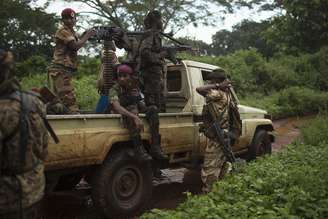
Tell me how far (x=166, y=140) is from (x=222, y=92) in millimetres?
1035

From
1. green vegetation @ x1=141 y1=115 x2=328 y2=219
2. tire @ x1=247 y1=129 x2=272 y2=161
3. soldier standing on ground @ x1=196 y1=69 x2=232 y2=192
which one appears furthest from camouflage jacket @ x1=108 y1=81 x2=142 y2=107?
tire @ x1=247 y1=129 x2=272 y2=161

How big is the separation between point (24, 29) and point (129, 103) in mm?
17813

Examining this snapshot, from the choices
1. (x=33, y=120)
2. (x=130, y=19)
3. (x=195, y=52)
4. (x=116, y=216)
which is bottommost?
(x=116, y=216)

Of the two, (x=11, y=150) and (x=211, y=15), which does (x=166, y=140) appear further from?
(x=211, y=15)

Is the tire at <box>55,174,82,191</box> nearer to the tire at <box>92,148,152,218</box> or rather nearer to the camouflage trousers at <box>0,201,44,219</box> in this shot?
the tire at <box>92,148,152,218</box>

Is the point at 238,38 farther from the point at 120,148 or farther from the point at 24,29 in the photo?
the point at 120,148

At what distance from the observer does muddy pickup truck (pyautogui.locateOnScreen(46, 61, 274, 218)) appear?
15.9 feet

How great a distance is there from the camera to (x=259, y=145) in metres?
8.27

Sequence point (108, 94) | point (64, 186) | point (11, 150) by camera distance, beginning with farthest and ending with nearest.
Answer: point (108, 94)
point (64, 186)
point (11, 150)

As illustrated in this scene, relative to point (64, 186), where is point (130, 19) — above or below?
above

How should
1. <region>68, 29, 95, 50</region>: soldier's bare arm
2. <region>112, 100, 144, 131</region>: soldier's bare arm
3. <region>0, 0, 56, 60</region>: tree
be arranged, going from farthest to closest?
1. <region>0, 0, 56, 60</region>: tree
2. <region>68, 29, 95, 50</region>: soldier's bare arm
3. <region>112, 100, 144, 131</region>: soldier's bare arm

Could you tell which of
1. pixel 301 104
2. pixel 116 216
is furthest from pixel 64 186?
pixel 301 104

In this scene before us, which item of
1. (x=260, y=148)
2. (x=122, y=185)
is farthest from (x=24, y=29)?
(x=122, y=185)

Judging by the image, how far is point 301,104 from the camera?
59.5 ft
